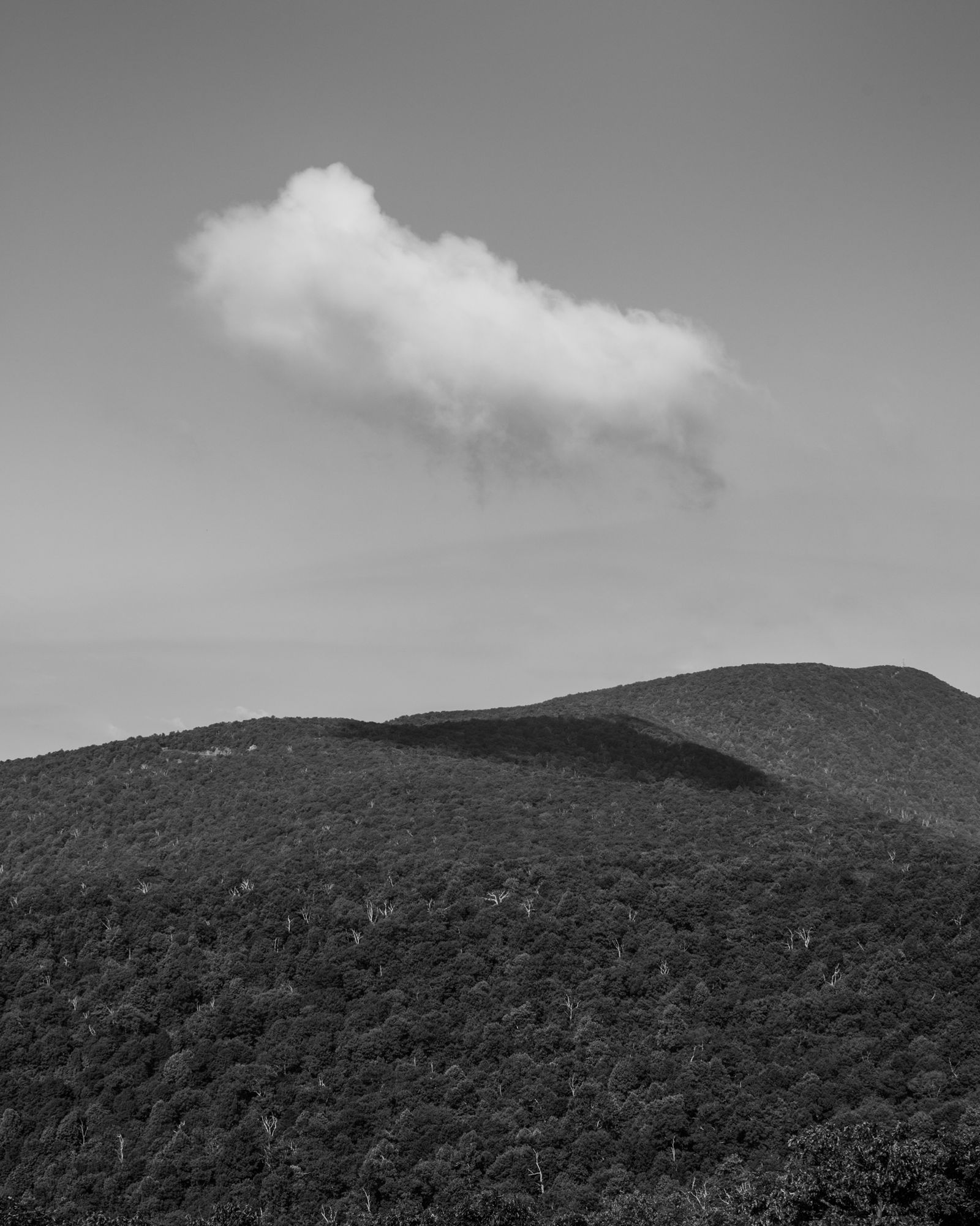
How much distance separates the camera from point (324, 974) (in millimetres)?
71500

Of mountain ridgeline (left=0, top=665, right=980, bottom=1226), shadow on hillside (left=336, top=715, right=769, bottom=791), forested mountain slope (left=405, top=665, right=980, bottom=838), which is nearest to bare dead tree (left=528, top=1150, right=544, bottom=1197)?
mountain ridgeline (left=0, top=665, right=980, bottom=1226)

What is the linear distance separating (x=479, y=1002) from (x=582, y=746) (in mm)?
64106

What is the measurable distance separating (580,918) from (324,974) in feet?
61.4

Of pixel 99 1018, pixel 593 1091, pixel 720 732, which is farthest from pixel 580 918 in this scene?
Result: pixel 720 732

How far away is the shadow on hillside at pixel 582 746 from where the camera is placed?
396ft

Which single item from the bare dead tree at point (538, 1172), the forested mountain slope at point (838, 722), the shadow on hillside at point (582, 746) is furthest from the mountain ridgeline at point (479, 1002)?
the forested mountain slope at point (838, 722)

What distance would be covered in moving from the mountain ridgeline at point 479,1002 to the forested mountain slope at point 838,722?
29.4 meters

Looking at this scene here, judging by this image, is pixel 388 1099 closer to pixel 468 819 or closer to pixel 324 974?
pixel 324 974

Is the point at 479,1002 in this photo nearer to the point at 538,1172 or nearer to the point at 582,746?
the point at 538,1172

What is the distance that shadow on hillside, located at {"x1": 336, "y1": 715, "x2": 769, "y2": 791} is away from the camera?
12062 cm

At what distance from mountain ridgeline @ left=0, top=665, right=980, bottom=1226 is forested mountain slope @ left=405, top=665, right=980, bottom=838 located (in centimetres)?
2937

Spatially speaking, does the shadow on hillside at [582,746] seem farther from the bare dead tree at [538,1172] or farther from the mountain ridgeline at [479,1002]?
the bare dead tree at [538,1172]

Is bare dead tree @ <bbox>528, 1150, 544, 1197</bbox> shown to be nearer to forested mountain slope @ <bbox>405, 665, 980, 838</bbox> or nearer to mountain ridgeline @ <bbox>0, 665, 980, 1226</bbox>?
mountain ridgeline @ <bbox>0, 665, 980, 1226</bbox>

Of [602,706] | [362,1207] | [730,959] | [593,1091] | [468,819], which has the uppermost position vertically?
[602,706]
